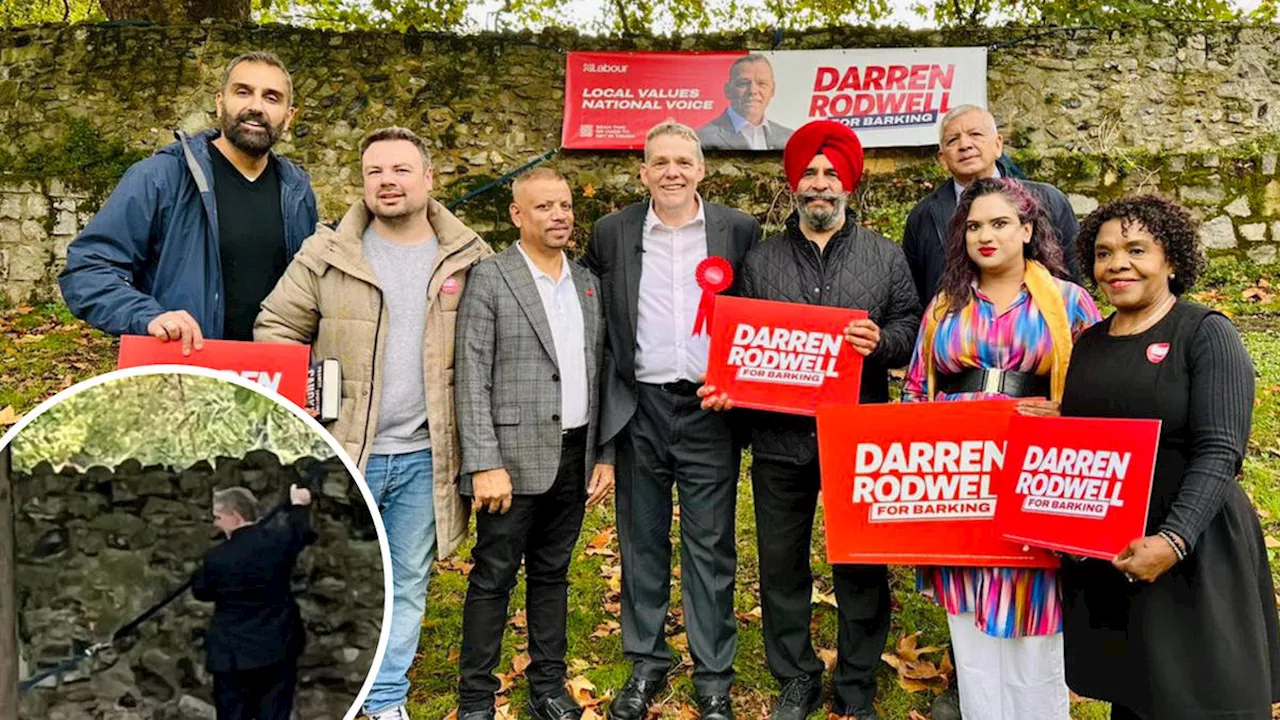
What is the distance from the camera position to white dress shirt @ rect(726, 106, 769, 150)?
31.9ft

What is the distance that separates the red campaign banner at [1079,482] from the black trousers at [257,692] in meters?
1.96

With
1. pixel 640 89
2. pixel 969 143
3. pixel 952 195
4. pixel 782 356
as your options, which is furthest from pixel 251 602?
pixel 640 89

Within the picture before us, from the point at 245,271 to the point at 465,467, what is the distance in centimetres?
104

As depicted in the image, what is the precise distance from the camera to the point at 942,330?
9.73ft

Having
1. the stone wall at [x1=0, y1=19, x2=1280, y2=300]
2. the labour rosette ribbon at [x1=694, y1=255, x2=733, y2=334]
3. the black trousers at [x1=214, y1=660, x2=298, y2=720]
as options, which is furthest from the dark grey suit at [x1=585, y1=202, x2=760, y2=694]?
the stone wall at [x1=0, y1=19, x2=1280, y2=300]

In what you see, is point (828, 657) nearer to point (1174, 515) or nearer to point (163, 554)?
point (1174, 515)

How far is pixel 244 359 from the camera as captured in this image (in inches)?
110

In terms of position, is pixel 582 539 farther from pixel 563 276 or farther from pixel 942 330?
pixel 942 330

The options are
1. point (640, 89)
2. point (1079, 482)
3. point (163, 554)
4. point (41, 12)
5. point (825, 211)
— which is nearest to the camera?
point (163, 554)

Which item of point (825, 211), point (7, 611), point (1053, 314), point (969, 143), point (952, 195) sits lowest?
point (7, 611)

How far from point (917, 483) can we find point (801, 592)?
854 mm

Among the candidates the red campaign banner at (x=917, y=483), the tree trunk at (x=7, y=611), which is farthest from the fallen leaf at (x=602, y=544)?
the tree trunk at (x=7, y=611)

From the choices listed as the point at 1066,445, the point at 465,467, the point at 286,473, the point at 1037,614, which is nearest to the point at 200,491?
the point at 286,473

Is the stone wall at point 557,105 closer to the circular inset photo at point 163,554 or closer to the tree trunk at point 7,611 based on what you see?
the circular inset photo at point 163,554
